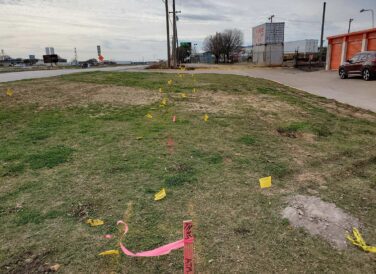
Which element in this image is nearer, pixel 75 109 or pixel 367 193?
pixel 367 193

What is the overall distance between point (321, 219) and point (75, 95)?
368 inches

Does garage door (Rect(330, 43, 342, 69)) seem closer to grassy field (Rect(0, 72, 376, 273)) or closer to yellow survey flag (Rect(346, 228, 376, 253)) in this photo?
grassy field (Rect(0, 72, 376, 273))

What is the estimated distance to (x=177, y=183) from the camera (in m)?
4.37

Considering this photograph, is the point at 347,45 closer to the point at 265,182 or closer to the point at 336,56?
the point at 336,56

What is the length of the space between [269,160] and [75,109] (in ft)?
19.9

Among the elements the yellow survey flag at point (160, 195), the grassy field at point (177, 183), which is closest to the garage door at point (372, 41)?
the grassy field at point (177, 183)

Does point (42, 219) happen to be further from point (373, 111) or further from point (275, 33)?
point (275, 33)

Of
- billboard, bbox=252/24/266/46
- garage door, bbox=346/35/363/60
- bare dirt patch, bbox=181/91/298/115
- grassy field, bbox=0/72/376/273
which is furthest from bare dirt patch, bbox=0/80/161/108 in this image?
billboard, bbox=252/24/266/46

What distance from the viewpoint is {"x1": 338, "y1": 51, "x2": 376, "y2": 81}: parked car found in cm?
1806

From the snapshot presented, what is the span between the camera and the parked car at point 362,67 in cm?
1806

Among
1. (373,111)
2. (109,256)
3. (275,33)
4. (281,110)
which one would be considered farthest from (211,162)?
(275,33)

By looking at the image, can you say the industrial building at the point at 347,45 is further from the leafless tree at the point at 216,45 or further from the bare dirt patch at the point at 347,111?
the leafless tree at the point at 216,45

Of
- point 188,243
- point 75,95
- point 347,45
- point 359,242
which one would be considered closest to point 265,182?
point 359,242

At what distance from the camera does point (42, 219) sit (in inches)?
137
